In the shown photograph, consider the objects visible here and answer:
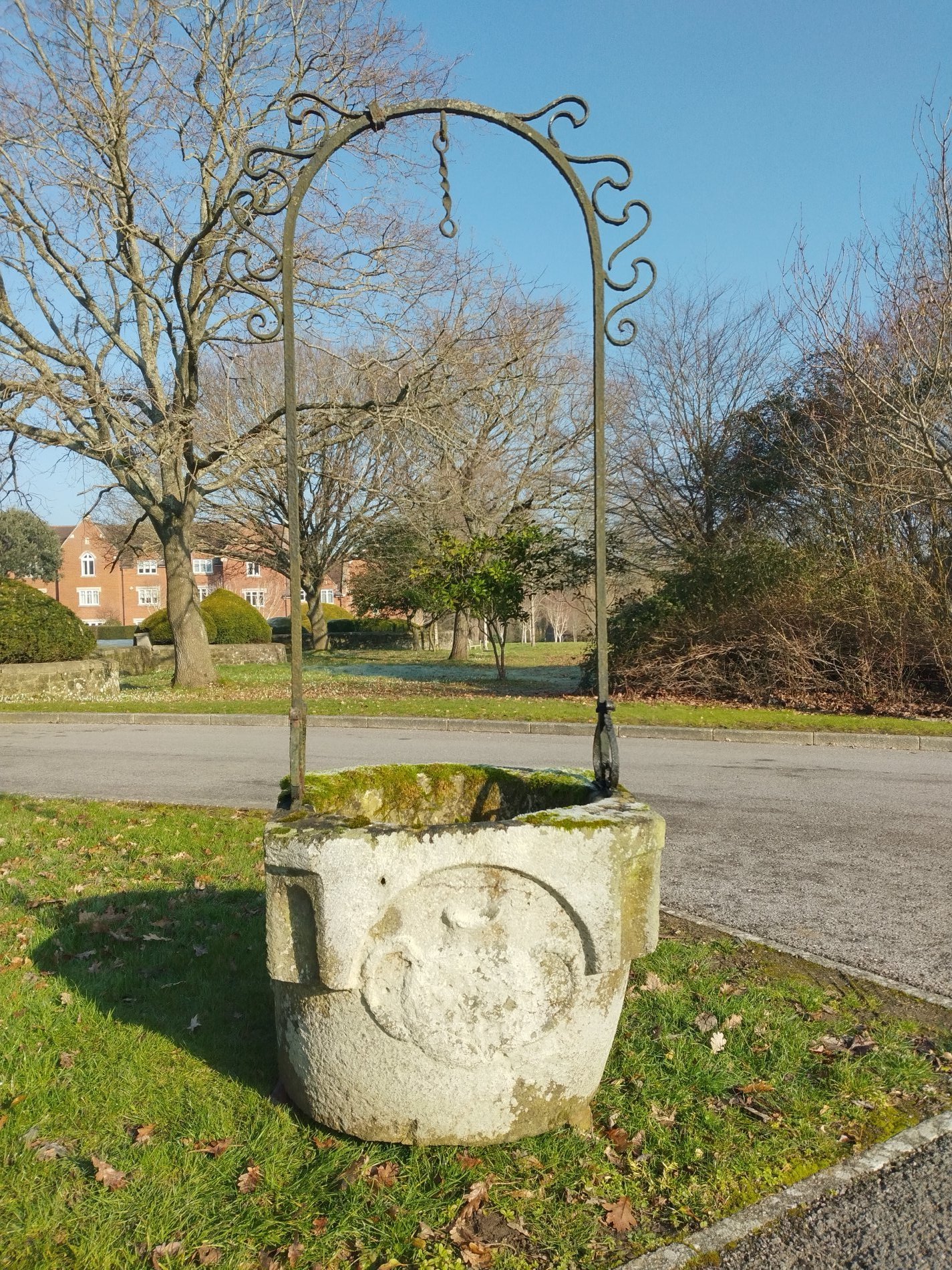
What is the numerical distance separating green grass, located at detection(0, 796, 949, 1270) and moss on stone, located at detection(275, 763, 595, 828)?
2.87ft

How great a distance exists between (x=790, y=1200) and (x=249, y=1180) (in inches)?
57.9

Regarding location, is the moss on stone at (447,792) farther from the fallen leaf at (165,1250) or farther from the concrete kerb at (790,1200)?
the fallen leaf at (165,1250)

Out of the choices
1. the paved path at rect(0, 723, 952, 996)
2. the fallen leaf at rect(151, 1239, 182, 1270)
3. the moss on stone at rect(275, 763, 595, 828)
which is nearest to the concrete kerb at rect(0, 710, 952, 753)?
the paved path at rect(0, 723, 952, 996)

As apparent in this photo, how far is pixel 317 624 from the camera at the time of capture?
35.6 m

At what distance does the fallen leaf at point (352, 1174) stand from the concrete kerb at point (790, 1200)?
2.55 feet

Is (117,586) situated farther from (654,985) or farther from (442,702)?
(654,985)

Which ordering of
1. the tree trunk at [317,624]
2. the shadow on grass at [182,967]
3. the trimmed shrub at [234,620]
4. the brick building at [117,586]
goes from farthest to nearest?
the brick building at [117,586] → the tree trunk at [317,624] → the trimmed shrub at [234,620] → the shadow on grass at [182,967]

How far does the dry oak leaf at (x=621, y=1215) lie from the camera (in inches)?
93.7

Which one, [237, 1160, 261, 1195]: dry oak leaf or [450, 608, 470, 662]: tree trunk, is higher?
[450, 608, 470, 662]: tree trunk

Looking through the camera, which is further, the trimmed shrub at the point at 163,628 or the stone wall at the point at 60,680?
the trimmed shrub at the point at 163,628

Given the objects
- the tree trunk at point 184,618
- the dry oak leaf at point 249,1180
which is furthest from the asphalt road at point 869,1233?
the tree trunk at point 184,618

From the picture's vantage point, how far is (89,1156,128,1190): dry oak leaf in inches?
100

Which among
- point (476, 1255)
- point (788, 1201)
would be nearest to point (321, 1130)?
point (476, 1255)

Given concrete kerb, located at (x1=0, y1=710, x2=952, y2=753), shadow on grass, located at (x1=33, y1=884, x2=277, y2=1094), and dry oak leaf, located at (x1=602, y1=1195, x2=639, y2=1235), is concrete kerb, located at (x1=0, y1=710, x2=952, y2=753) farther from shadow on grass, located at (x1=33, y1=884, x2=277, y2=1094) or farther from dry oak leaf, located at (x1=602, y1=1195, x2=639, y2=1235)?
dry oak leaf, located at (x1=602, y1=1195, x2=639, y2=1235)
